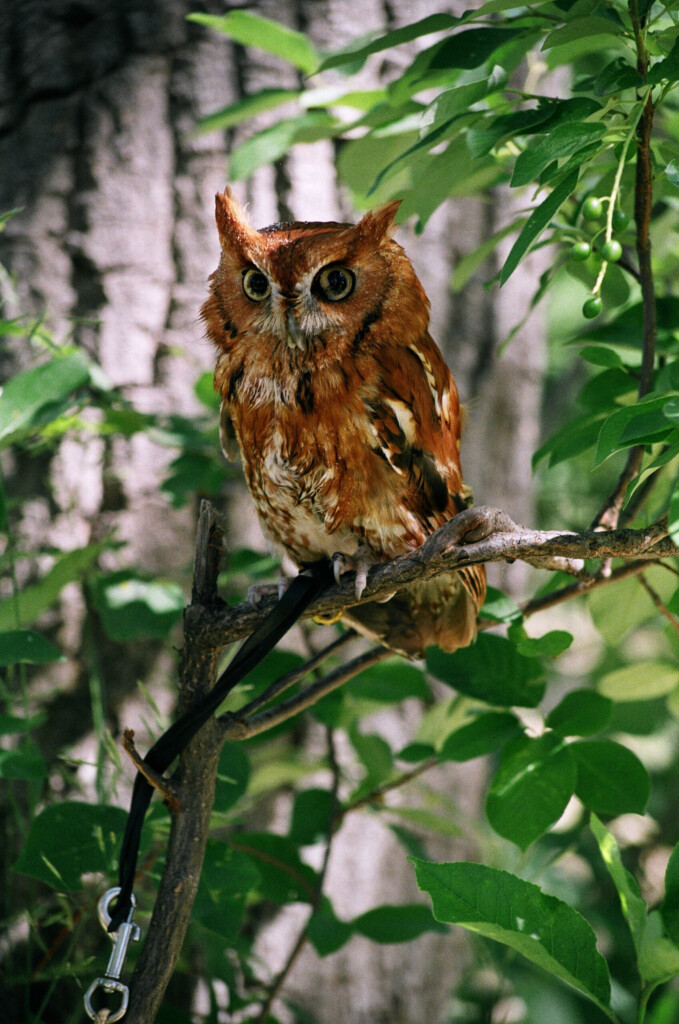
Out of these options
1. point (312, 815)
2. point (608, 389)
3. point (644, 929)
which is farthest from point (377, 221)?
point (312, 815)

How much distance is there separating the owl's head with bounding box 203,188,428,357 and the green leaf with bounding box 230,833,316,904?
2.61 feet

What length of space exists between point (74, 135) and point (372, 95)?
2.77ft

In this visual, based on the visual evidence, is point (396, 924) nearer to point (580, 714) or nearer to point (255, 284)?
point (580, 714)

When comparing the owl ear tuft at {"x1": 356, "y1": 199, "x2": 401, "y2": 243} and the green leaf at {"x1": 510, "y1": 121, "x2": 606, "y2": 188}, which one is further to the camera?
the owl ear tuft at {"x1": 356, "y1": 199, "x2": 401, "y2": 243}

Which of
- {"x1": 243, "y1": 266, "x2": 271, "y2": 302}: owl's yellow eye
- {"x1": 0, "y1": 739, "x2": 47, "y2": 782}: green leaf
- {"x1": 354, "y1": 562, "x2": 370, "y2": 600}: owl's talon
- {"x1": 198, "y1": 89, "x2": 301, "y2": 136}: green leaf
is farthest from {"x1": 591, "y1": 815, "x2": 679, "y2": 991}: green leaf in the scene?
{"x1": 198, "y1": 89, "x2": 301, "y2": 136}: green leaf

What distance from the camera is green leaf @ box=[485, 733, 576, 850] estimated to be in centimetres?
101

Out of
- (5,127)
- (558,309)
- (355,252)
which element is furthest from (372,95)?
(558,309)

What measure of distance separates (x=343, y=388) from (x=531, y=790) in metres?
0.56

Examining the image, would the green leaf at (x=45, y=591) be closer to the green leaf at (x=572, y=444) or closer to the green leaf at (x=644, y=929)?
the green leaf at (x=572, y=444)

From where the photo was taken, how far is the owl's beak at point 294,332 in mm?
1138

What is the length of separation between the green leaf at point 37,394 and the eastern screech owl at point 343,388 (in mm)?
215

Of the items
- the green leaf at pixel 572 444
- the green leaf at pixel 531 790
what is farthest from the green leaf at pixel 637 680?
the green leaf at pixel 572 444

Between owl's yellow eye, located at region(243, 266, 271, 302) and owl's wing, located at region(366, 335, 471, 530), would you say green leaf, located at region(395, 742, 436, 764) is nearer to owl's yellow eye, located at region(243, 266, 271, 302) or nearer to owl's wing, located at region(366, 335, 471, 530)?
owl's wing, located at region(366, 335, 471, 530)

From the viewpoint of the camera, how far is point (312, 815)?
1.49 meters
